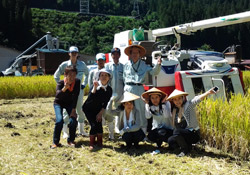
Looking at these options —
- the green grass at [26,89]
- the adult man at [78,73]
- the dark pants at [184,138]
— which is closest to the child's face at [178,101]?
the dark pants at [184,138]

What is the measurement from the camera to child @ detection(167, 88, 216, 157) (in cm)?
451

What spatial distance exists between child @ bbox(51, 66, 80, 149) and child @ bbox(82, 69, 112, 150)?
0.25 meters

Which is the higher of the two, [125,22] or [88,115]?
[125,22]

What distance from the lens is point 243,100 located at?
191 inches

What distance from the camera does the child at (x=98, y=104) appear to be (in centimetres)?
518

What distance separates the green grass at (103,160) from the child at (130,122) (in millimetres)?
187

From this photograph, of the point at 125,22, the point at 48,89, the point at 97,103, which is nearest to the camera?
the point at 97,103

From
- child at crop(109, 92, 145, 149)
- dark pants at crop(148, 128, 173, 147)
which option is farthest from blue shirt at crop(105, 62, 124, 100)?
dark pants at crop(148, 128, 173, 147)

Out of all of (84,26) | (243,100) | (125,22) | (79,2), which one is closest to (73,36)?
(84,26)

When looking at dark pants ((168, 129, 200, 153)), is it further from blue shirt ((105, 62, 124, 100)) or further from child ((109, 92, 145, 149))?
blue shirt ((105, 62, 124, 100))

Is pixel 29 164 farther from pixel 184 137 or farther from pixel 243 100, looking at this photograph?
pixel 243 100

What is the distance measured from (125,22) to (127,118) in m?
86.1

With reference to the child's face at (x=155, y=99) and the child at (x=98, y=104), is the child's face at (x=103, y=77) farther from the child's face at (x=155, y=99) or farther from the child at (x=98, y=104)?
the child's face at (x=155, y=99)

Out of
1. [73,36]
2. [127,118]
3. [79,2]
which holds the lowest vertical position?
[127,118]
